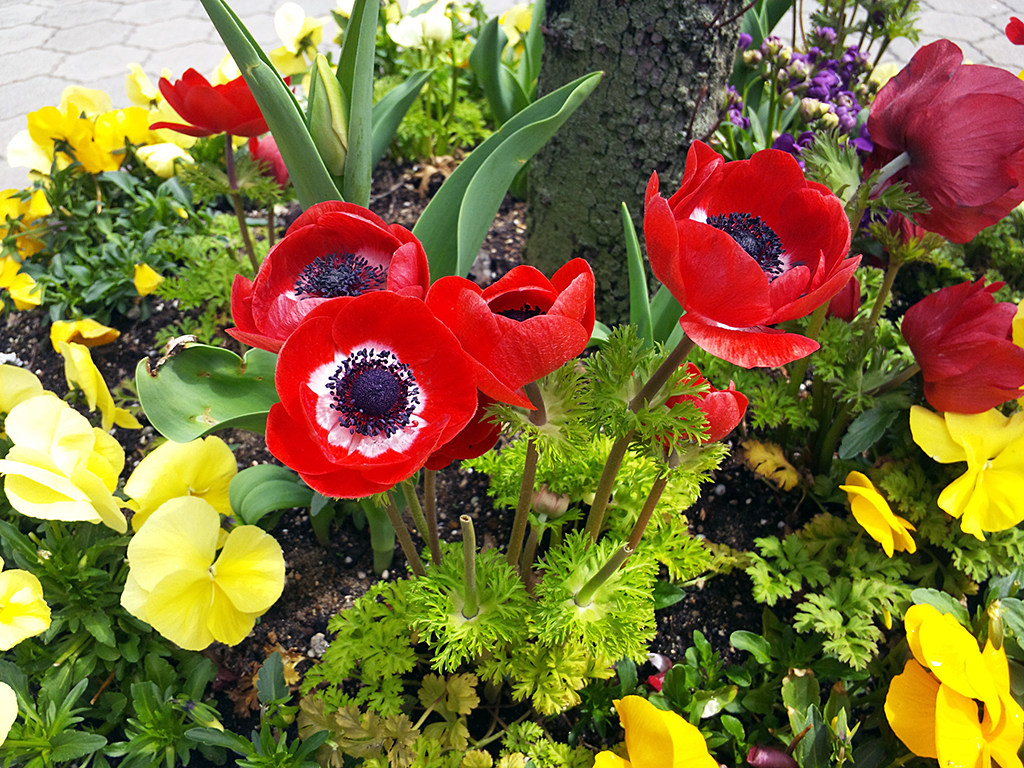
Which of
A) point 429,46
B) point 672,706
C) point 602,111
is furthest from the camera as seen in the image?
point 429,46

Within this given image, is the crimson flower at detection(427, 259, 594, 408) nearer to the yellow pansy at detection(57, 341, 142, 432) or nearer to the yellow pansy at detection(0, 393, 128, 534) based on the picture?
the yellow pansy at detection(0, 393, 128, 534)

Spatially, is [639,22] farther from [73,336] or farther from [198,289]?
[73,336]

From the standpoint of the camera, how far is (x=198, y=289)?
1.64m

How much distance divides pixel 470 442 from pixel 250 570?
1.62ft

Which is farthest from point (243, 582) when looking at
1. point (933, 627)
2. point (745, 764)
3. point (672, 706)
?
point (933, 627)

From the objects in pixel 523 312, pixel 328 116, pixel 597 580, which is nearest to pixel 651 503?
pixel 597 580

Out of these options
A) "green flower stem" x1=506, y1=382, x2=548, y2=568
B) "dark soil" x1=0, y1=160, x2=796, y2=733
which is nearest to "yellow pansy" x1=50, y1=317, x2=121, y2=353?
"dark soil" x1=0, y1=160, x2=796, y2=733

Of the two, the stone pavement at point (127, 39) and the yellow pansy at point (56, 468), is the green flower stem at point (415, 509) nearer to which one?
the yellow pansy at point (56, 468)

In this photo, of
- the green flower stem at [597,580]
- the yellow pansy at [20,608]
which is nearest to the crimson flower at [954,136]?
the green flower stem at [597,580]

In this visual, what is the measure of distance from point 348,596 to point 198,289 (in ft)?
2.57

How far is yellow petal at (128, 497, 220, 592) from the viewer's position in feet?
3.11

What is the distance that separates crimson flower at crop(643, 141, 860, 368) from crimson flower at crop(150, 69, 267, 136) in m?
0.77

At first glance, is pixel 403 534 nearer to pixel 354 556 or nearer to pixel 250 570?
pixel 250 570

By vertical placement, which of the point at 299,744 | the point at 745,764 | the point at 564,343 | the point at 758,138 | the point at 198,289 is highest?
the point at 564,343
